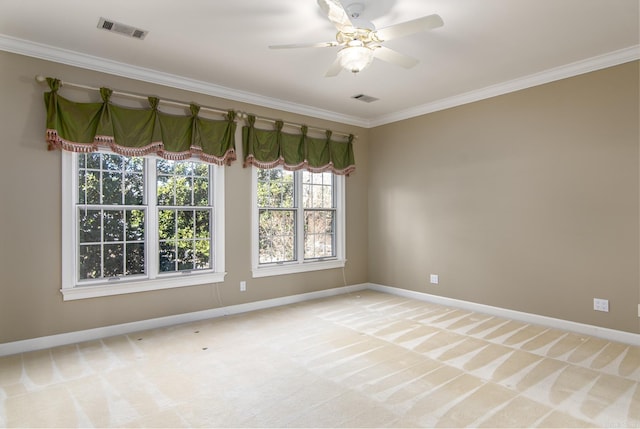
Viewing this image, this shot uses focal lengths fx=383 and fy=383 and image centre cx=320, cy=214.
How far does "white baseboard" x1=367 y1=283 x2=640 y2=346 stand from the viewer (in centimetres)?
377

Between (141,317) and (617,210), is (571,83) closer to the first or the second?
(617,210)

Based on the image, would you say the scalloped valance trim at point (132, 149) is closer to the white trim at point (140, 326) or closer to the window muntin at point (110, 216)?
the window muntin at point (110, 216)

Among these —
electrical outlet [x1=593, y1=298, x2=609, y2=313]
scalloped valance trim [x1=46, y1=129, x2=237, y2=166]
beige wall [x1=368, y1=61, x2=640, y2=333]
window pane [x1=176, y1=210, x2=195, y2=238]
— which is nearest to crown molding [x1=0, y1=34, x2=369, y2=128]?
scalloped valance trim [x1=46, y1=129, x2=237, y2=166]

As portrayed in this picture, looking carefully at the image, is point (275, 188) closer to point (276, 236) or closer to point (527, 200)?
point (276, 236)

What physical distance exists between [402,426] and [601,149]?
346 centimetres

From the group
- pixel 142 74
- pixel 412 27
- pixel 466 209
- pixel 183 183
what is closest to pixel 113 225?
pixel 183 183

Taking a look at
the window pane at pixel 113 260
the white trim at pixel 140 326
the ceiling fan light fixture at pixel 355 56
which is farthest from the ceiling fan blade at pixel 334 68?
the white trim at pixel 140 326

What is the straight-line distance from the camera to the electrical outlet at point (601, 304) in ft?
12.7

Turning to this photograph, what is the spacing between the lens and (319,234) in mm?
5930

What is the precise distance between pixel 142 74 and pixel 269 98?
5.26 feet

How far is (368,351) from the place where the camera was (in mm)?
3551

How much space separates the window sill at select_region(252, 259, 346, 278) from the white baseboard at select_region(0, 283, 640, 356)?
35cm

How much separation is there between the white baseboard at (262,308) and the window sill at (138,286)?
0.35m

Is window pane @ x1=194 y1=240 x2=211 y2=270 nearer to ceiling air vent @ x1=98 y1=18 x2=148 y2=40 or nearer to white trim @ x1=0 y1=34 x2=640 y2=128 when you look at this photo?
white trim @ x1=0 y1=34 x2=640 y2=128
